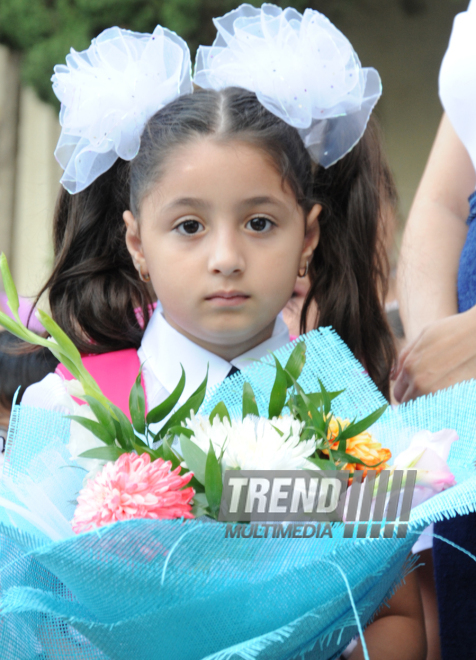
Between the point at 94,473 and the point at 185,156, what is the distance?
2.15ft

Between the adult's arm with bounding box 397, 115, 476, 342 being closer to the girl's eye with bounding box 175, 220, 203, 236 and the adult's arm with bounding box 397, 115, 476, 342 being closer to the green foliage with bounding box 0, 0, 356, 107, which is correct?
the girl's eye with bounding box 175, 220, 203, 236

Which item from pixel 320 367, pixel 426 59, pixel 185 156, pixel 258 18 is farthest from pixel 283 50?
pixel 426 59

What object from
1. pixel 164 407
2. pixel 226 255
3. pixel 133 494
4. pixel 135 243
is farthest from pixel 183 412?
pixel 135 243

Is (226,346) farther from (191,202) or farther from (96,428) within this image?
(96,428)

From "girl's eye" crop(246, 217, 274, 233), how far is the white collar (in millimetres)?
207

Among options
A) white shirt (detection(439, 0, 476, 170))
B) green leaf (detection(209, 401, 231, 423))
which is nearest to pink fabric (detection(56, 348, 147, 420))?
green leaf (detection(209, 401, 231, 423))

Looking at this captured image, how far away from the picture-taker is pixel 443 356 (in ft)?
3.90

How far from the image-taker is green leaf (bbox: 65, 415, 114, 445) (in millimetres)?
802

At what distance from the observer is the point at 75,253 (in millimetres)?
1594

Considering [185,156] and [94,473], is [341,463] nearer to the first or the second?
[94,473]

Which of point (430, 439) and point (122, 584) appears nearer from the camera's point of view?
point (122, 584)

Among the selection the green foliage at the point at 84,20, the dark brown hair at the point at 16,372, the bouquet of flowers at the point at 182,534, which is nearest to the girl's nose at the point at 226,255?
the bouquet of flowers at the point at 182,534

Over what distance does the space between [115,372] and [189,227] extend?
0.32 m

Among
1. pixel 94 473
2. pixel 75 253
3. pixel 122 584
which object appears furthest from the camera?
pixel 75 253
